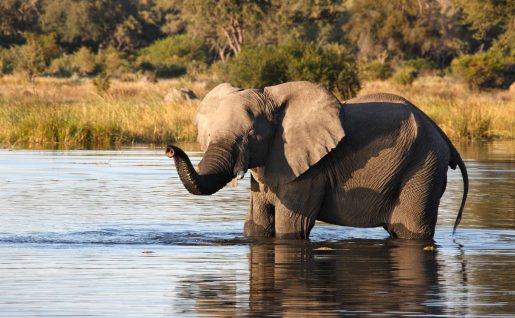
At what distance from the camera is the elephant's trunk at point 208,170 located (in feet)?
33.3

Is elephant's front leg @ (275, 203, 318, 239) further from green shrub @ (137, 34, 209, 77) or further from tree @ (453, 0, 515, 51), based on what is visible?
green shrub @ (137, 34, 209, 77)

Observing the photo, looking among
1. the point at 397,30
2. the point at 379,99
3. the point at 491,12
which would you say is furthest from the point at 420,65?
the point at 379,99

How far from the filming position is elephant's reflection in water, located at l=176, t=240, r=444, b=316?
7.71 metres

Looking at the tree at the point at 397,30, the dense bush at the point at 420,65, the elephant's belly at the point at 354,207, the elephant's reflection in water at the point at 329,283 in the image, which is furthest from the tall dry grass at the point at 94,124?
the tree at the point at 397,30

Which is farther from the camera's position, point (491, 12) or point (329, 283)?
point (491, 12)

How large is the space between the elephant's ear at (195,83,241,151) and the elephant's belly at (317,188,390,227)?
1199mm

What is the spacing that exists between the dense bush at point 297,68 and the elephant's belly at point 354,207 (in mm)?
25477

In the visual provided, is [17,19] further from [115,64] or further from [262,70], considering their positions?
[262,70]

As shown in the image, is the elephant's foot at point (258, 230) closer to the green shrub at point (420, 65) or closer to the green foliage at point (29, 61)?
the green foliage at point (29, 61)

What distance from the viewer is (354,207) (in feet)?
37.3

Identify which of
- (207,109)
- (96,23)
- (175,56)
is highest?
(96,23)

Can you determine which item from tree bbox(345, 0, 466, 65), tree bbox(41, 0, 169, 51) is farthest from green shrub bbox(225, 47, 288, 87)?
tree bbox(41, 0, 169, 51)

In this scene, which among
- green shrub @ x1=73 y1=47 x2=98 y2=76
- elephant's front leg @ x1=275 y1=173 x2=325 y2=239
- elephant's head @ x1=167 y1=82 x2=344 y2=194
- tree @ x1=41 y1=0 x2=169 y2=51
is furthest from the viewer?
tree @ x1=41 y1=0 x2=169 y2=51

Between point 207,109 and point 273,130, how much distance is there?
68 cm
